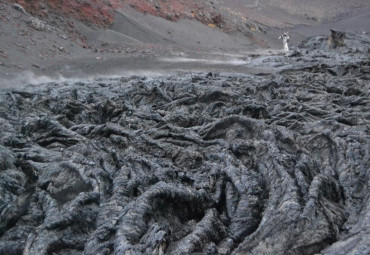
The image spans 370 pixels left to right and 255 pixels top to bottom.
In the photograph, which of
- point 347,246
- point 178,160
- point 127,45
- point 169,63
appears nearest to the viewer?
point 347,246

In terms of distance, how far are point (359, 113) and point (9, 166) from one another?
321 inches

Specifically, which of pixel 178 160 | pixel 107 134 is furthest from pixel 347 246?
pixel 107 134

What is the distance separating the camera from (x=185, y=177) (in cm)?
624

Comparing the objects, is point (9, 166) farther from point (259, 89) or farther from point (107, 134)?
point (259, 89)

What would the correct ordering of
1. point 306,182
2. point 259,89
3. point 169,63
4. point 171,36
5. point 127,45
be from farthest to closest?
point 171,36, point 127,45, point 169,63, point 259,89, point 306,182

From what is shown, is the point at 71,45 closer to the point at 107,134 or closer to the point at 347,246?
the point at 107,134

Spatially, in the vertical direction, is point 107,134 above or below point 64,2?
below

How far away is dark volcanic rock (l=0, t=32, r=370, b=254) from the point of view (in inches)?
157

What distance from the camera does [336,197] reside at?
5.15 meters

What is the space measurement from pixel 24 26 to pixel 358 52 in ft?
75.9

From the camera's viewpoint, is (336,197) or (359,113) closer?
(336,197)

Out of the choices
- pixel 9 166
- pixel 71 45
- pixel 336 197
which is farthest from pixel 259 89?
pixel 71 45

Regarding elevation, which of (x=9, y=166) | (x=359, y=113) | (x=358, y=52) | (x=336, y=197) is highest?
(x=358, y=52)

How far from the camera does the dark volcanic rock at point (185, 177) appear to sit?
4.00m
